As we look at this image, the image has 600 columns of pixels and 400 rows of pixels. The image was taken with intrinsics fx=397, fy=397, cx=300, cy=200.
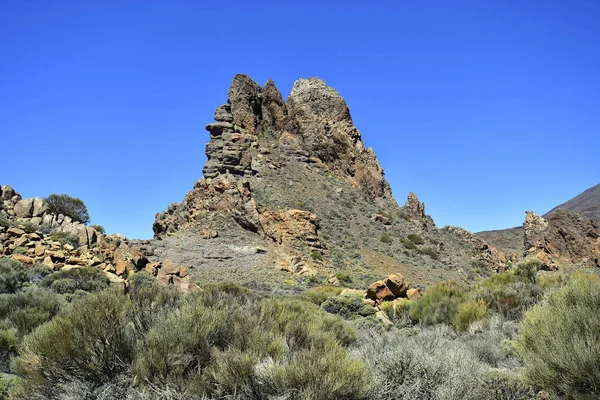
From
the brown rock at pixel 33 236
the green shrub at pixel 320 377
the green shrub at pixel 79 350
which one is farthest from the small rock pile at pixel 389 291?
the brown rock at pixel 33 236

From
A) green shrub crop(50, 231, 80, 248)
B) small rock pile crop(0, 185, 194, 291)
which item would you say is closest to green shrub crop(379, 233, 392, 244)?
small rock pile crop(0, 185, 194, 291)

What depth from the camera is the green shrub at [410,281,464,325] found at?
1059 cm

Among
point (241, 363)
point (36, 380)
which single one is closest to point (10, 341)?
point (36, 380)

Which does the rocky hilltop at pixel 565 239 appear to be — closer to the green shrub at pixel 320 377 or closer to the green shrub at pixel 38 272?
the green shrub at pixel 38 272

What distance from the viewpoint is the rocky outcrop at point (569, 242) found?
141 ft

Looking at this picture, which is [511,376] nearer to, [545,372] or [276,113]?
[545,372]

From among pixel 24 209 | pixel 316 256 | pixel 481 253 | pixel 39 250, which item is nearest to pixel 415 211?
pixel 481 253

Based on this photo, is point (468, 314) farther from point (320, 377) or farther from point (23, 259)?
point (23, 259)

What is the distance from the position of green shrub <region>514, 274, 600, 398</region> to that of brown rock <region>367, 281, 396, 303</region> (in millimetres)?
9618

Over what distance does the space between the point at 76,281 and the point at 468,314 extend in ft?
39.5

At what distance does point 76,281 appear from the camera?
1316 cm

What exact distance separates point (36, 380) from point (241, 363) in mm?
2209

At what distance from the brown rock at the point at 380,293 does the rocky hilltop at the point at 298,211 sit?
1147 cm

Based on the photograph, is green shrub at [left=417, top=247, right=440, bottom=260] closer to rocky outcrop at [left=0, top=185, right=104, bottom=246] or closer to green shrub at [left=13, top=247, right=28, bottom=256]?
rocky outcrop at [left=0, top=185, right=104, bottom=246]
